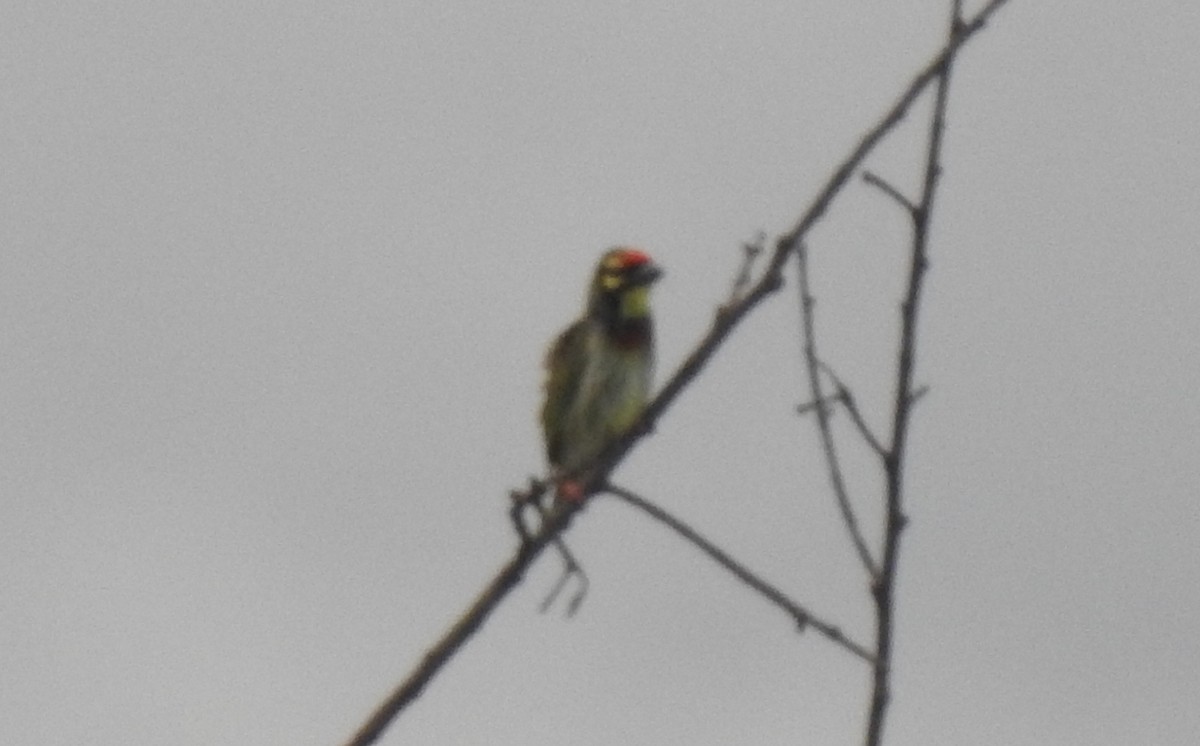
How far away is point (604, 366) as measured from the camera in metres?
11.1

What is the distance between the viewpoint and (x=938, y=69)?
3492mm

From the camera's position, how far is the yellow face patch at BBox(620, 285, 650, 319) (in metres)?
11.2

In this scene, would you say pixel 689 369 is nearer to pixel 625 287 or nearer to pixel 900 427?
pixel 900 427

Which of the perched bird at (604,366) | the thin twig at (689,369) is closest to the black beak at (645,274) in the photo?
the perched bird at (604,366)

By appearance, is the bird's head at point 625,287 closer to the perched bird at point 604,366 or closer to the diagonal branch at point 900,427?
the perched bird at point 604,366

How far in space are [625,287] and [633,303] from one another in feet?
0.38

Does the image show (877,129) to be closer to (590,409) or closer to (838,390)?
(838,390)

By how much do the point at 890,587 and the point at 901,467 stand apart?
0.19m

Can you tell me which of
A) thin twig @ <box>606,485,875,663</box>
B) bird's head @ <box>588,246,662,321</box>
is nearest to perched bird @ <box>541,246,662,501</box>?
bird's head @ <box>588,246,662,321</box>

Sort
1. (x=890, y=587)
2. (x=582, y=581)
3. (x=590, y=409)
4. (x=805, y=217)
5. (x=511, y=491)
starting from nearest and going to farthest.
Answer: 1. (x=890, y=587)
2. (x=805, y=217)
3. (x=511, y=491)
4. (x=582, y=581)
5. (x=590, y=409)

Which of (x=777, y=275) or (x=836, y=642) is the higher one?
(x=777, y=275)

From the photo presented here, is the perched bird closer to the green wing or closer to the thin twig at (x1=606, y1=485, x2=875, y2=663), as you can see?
the green wing

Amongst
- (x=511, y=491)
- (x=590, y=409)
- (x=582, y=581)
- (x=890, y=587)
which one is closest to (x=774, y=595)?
(x=890, y=587)

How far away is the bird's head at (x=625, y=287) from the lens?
11188mm
